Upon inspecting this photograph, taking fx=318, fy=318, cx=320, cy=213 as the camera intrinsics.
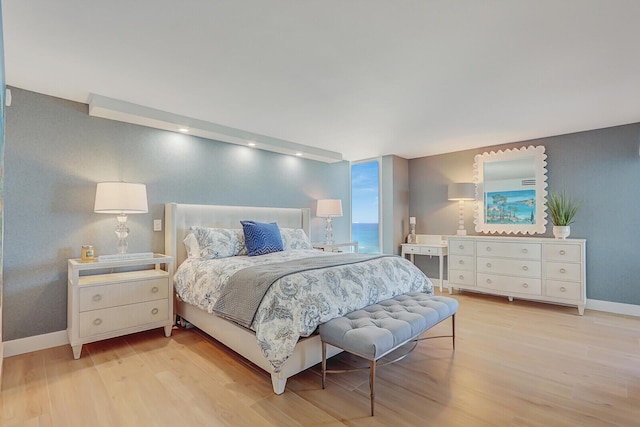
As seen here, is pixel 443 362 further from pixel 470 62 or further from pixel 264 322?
pixel 470 62

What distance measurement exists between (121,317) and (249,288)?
132 cm

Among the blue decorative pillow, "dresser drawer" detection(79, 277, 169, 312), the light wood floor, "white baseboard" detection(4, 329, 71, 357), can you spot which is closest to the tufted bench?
the light wood floor

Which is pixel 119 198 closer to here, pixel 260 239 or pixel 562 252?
pixel 260 239

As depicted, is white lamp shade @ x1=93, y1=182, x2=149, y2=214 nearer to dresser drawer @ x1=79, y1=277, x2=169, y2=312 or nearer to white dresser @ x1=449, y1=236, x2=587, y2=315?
dresser drawer @ x1=79, y1=277, x2=169, y2=312

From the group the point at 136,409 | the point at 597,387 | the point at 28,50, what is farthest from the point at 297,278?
the point at 28,50

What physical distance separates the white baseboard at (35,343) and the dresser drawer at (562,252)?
513cm

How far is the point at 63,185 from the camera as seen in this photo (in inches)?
112

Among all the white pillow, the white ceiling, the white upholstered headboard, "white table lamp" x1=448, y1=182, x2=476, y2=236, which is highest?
the white ceiling

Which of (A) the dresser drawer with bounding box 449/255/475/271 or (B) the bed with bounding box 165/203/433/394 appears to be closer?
(B) the bed with bounding box 165/203/433/394

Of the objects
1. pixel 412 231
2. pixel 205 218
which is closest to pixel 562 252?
pixel 412 231

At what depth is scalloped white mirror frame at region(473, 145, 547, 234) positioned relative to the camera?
4203mm

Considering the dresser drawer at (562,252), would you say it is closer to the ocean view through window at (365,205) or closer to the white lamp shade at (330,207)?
the ocean view through window at (365,205)

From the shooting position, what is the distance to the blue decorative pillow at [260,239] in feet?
11.3

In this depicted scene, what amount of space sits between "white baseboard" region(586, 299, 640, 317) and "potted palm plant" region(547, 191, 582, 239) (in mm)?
877
